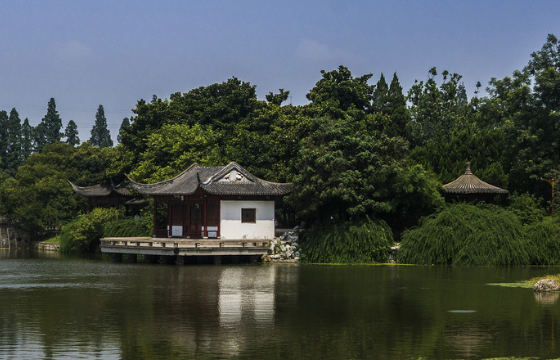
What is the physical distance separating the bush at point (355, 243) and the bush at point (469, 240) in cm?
128

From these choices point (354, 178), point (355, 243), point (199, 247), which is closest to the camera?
point (199, 247)

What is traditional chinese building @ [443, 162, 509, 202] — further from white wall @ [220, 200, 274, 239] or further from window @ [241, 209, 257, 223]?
window @ [241, 209, 257, 223]

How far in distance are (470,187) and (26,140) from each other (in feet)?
261

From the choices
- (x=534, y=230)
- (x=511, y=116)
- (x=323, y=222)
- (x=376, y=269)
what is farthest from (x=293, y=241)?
(x=511, y=116)

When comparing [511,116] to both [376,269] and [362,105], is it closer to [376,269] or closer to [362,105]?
[362,105]

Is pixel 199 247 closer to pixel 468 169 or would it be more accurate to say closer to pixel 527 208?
pixel 468 169

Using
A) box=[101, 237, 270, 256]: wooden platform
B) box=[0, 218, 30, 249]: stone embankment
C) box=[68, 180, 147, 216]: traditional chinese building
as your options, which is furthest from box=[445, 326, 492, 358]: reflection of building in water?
box=[0, 218, 30, 249]: stone embankment

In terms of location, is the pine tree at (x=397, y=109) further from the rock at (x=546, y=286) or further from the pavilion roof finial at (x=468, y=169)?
the rock at (x=546, y=286)

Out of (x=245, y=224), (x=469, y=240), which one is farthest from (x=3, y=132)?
(x=469, y=240)

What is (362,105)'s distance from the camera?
171ft

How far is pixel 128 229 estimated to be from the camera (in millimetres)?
47000

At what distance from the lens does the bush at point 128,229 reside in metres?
46.8

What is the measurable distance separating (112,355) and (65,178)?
51681mm

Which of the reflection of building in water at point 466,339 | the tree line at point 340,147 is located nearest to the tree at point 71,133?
the tree line at point 340,147
